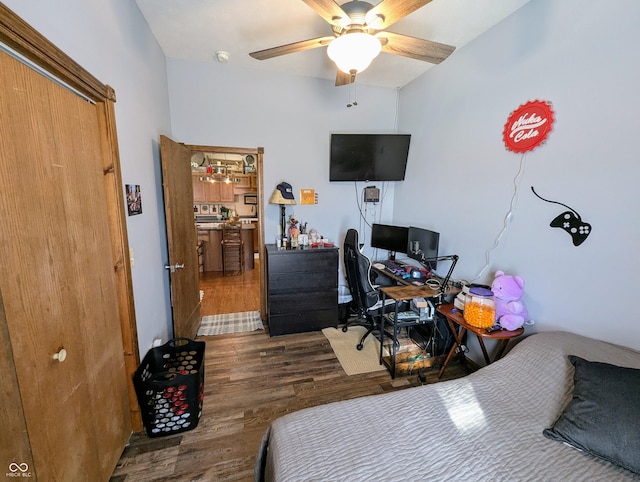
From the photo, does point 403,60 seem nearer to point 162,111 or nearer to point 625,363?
point 162,111

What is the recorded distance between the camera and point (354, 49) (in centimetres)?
141

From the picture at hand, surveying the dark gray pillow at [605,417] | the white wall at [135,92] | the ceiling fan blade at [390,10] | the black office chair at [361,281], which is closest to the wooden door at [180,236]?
the white wall at [135,92]

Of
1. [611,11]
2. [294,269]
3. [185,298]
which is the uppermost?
[611,11]

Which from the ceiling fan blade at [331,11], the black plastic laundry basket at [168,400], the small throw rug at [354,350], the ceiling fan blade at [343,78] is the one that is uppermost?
the ceiling fan blade at [331,11]

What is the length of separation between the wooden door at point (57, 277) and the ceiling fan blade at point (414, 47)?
65.5 inches

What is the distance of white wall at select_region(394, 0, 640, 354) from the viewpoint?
142cm

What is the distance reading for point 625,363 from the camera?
1.22 metres

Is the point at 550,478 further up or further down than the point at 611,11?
further down

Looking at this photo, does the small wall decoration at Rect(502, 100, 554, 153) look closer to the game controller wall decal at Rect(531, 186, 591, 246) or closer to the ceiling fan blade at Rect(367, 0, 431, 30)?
the game controller wall decal at Rect(531, 186, 591, 246)

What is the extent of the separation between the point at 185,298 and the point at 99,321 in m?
1.22

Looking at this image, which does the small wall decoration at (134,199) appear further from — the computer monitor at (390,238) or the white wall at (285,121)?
the computer monitor at (390,238)

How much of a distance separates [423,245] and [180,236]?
7.83 ft

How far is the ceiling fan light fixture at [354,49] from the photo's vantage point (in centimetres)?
139

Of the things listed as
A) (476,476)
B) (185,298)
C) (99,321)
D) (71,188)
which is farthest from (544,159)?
(185,298)
